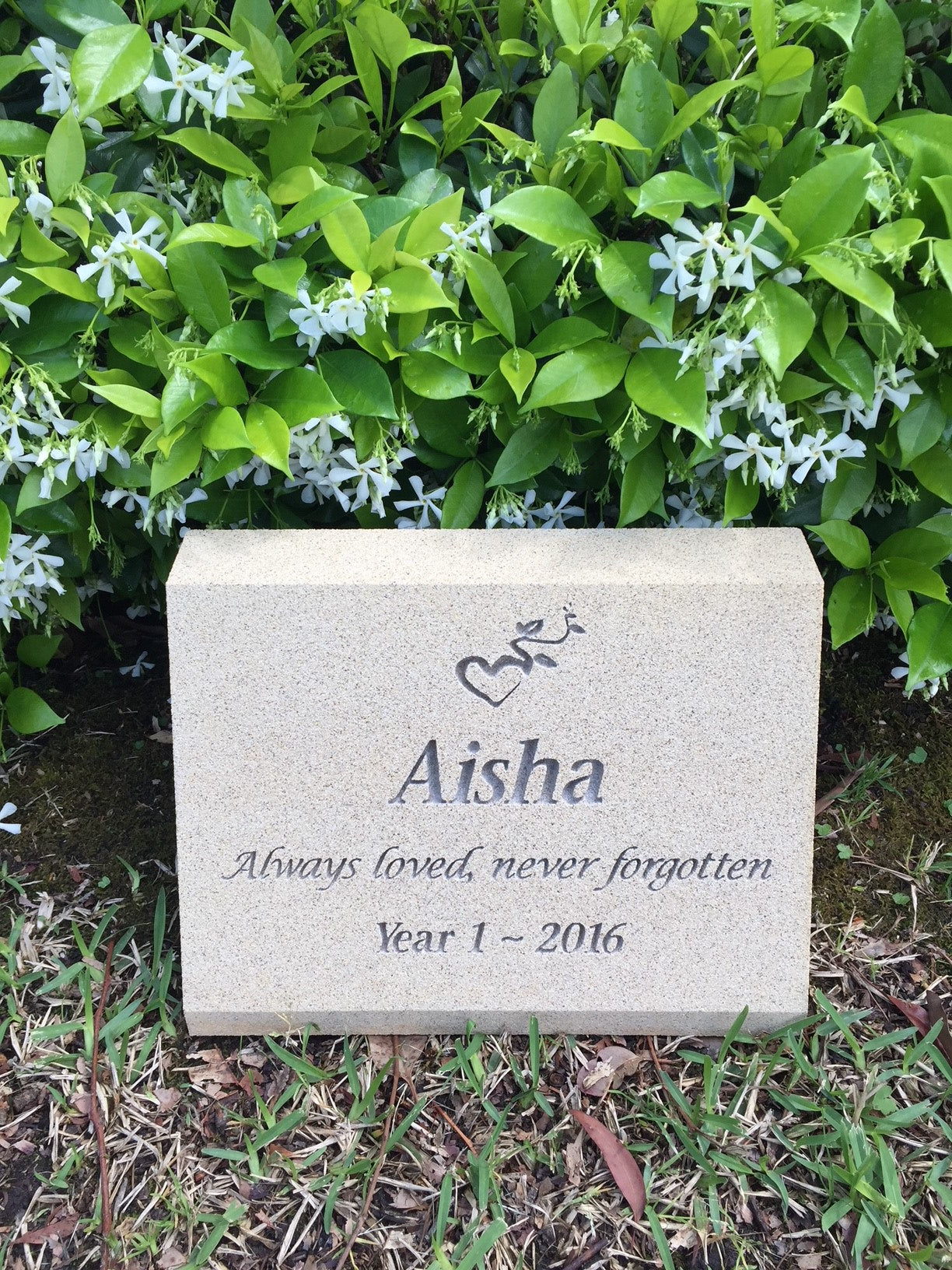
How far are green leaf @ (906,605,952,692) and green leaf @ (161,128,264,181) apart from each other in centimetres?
111

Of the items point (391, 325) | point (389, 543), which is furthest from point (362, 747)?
point (391, 325)

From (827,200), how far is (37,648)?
55.4 inches

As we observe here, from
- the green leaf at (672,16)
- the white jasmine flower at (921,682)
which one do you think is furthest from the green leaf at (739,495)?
the green leaf at (672,16)

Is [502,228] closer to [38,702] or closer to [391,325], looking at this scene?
[391,325]

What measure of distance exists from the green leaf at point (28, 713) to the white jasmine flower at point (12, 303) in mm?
649

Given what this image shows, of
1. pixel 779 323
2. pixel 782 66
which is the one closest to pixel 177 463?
pixel 779 323

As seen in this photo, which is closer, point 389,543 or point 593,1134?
point 593,1134

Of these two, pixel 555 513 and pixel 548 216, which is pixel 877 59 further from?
pixel 555 513

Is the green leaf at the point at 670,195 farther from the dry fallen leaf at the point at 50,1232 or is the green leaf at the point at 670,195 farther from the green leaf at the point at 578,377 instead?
the dry fallen leaf at the point at 50,1232

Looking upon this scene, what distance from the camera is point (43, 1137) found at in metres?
1.35

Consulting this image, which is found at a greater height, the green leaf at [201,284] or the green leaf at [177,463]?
the green leaf at [201,284]

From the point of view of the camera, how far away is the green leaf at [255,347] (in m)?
1.34

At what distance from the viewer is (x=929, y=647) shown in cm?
148

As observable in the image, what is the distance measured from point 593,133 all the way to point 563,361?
268 millimetres
